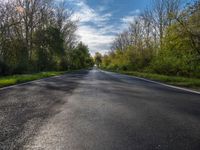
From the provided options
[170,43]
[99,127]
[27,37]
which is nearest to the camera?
[99,127]

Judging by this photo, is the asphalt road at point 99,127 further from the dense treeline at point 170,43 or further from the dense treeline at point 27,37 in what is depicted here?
the dense treeline at point 27,37

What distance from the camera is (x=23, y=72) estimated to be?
33562mm

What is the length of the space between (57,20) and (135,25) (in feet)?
57.2

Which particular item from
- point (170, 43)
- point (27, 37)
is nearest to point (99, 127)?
point (170, 43)

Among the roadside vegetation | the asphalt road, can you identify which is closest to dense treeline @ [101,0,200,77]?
the roadside vegetation

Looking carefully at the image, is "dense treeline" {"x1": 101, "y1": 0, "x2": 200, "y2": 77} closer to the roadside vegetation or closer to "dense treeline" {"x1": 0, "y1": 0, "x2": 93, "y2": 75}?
the roadside vegetation

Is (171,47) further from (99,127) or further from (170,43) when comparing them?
(99,127)

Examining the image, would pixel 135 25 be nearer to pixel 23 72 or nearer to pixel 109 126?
pixel 23 72

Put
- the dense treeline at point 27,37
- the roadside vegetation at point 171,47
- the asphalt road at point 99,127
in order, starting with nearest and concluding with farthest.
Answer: the asphalt road at point 99,127, the roadside vegetation at point 171,47, the dense treeline at point 27,37

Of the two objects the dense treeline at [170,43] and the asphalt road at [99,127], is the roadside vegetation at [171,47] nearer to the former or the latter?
the dense treeline at [170,43]

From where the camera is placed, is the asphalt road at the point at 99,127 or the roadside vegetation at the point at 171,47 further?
the roadside vegetation at the point at 171,47

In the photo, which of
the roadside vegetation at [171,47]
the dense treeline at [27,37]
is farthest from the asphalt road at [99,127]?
the dense treeline at [27,37]

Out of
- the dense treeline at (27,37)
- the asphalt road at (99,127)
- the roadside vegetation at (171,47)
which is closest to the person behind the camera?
the asphalt road at (99,127)

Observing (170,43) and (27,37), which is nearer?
(170,43)
